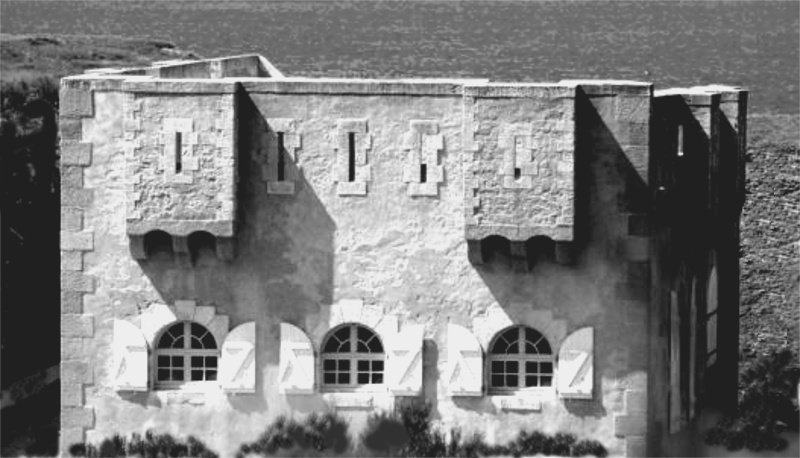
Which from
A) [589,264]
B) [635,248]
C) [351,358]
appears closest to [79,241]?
[351,358]

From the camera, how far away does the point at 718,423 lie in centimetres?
3828

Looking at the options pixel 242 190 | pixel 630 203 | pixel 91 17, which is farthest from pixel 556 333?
pixel 91 17

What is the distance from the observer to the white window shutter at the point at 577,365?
3481cm

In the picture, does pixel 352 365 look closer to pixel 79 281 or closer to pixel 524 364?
pixel 524 364

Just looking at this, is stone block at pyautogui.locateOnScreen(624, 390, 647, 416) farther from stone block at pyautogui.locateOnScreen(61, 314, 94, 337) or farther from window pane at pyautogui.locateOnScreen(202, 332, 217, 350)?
stone block at pyautogui.locateOnScreen(61, 314, 94, 337)

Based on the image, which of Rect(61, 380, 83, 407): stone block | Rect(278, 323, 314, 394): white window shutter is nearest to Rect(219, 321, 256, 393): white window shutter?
Rect(278, 323, 314, 394): white window shutter

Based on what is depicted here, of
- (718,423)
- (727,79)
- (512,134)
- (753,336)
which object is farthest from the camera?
(727,79)

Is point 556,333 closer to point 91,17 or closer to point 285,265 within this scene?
point 285,265

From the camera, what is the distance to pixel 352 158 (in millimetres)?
35000

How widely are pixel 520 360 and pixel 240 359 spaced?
3181 mm

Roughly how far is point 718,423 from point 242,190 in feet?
23.6

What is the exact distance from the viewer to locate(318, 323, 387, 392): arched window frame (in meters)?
35.2

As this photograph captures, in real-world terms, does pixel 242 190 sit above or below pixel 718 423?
above

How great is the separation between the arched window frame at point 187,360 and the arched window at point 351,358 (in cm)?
128
